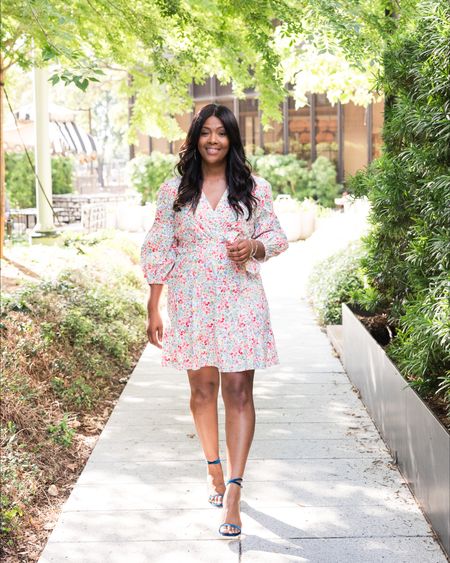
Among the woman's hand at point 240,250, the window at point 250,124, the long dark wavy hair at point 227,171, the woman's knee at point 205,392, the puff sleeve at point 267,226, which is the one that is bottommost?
the woman's knee at point 205,392

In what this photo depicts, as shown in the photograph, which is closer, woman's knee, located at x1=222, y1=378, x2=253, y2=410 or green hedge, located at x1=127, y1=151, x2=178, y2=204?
woman's knee, located at x1=222, y1=378, x2=253, y2=410

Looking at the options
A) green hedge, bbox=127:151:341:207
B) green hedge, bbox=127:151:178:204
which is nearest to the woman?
green hedge, bbox=127:151:341:207

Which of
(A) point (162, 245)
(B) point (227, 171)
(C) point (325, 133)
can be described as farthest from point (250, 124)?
(A) point (162, 245)

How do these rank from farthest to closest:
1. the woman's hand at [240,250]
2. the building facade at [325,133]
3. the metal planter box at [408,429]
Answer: the building facade at [325,133], the woman's hand at [240,250], the metal planter box at [408,429]

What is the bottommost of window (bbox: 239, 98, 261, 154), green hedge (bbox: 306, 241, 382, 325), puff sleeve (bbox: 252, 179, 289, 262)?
green hedge (bbox: 306, 241, 382, 325)

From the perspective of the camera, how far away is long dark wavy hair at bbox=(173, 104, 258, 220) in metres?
4.14

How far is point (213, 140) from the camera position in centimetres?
412

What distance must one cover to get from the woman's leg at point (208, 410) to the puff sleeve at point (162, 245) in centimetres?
52

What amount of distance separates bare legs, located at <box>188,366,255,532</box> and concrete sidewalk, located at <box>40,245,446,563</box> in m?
0.18

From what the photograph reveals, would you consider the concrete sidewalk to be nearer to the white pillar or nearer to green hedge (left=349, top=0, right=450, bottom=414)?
green hedge (left=349, top=0, right=450, bottom=414)

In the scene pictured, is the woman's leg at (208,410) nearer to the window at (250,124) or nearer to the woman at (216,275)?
the woman at (216,275)

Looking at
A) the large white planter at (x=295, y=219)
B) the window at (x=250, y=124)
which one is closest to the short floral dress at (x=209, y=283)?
the large white planter at (x=295, y=219)

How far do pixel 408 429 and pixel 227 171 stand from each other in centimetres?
167

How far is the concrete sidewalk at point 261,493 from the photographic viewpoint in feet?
12.3
